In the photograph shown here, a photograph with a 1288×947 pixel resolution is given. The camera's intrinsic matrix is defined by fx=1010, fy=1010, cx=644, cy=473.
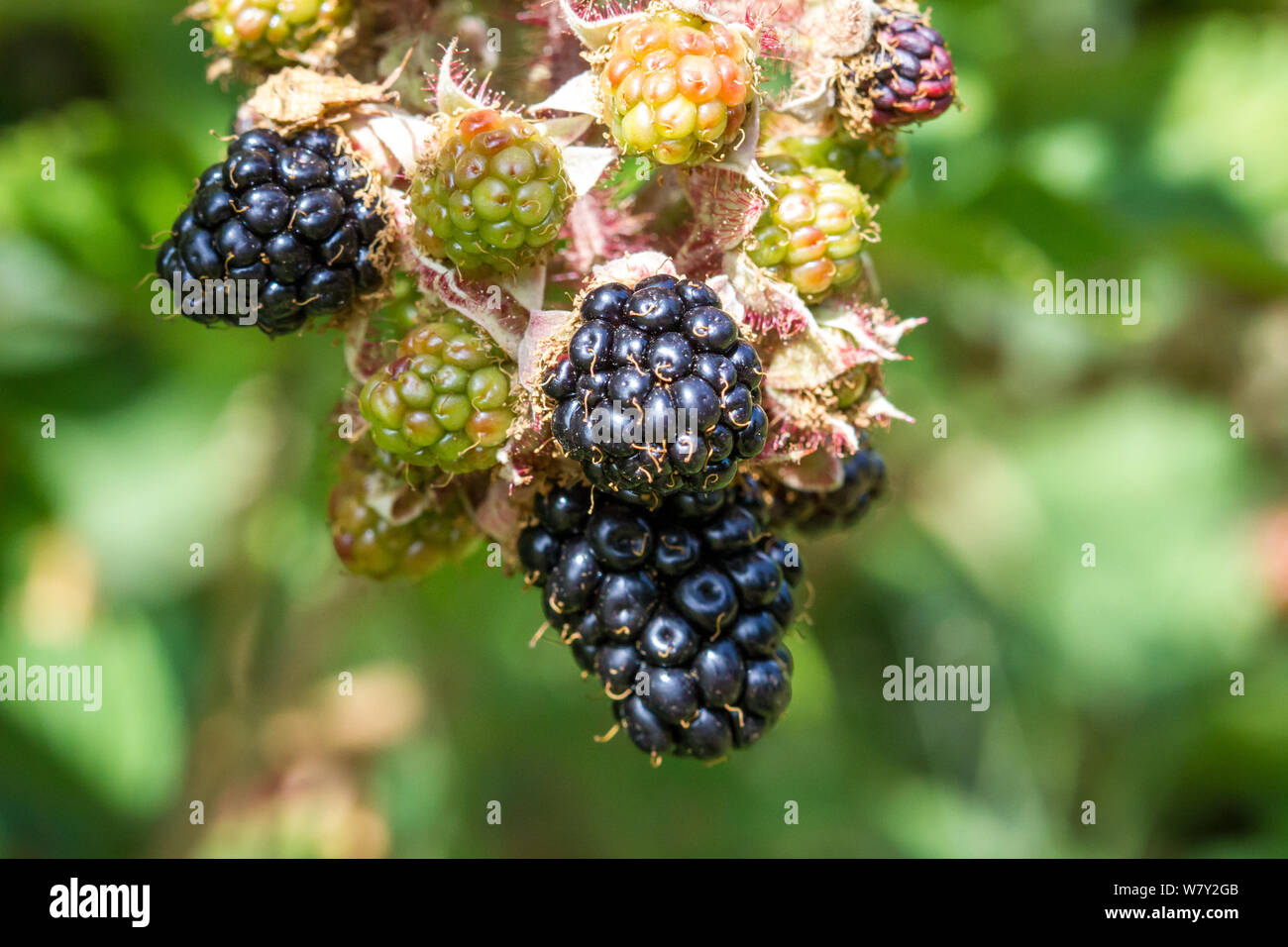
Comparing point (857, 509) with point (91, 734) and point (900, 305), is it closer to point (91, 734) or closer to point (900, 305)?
point (900, 305)

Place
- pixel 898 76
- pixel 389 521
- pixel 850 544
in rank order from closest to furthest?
pixel 898 76, pixel 389 521, pixel 850 544

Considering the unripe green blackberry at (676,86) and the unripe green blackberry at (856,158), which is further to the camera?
the unripe green blackberry at (856,158)

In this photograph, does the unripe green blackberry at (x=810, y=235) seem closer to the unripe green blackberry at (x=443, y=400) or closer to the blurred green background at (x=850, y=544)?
the unripe green blackberry at (x=443, y=400)

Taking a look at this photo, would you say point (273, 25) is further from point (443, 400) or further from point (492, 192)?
point (443, 400)

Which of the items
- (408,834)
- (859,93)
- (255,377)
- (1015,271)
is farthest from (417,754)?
(859,93)

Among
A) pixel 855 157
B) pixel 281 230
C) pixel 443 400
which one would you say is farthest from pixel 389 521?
pixel 855 157

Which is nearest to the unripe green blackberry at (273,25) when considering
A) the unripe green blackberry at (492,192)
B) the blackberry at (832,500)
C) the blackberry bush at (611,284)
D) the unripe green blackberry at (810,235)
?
the blackberry bush at (611,284)
